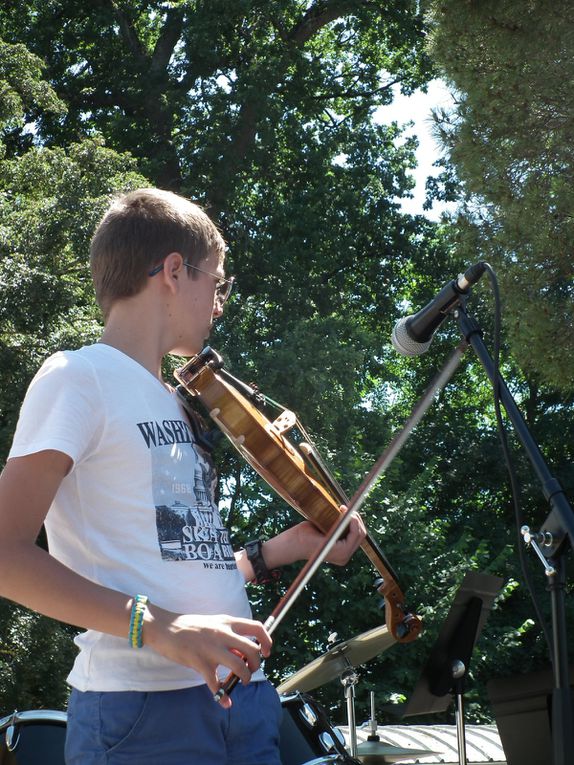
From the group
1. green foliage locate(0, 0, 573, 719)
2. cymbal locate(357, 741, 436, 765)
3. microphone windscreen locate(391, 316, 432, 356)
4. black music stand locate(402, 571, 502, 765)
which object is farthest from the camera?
green foliage locate(0, 0, 573, 719)

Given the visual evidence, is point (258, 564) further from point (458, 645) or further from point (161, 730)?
point (458, 645)

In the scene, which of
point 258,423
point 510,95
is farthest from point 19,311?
point 258,423

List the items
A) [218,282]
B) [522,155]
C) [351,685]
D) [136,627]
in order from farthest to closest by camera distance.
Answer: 1. [522,155]
2. [351,685]
3. [218,282]
4. [136,627]

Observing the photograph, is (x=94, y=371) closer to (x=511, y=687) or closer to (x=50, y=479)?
(x=50, y=479)

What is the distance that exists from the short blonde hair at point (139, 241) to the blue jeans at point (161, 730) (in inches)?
28.3

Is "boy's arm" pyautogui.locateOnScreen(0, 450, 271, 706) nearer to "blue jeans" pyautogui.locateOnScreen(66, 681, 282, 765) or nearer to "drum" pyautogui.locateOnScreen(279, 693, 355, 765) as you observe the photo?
"blue jeans" pyautogui.locateOnScreen(66, 681, 282, 765)

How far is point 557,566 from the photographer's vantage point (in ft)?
6.06

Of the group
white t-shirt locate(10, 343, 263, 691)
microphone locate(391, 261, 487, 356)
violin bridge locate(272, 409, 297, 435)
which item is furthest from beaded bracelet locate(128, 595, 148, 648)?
violin bridge locate(272, 409, 297, 435)

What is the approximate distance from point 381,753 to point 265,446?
2720 mm

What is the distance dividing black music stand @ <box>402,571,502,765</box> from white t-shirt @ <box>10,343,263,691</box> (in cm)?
251

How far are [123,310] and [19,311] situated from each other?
7797 millimetres

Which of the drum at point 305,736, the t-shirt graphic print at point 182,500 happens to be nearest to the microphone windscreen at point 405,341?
the t-shirt graphic print at point 182,500

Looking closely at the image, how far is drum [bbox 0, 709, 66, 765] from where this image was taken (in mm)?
3039

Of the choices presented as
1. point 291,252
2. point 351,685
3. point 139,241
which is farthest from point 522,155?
point 291,252
